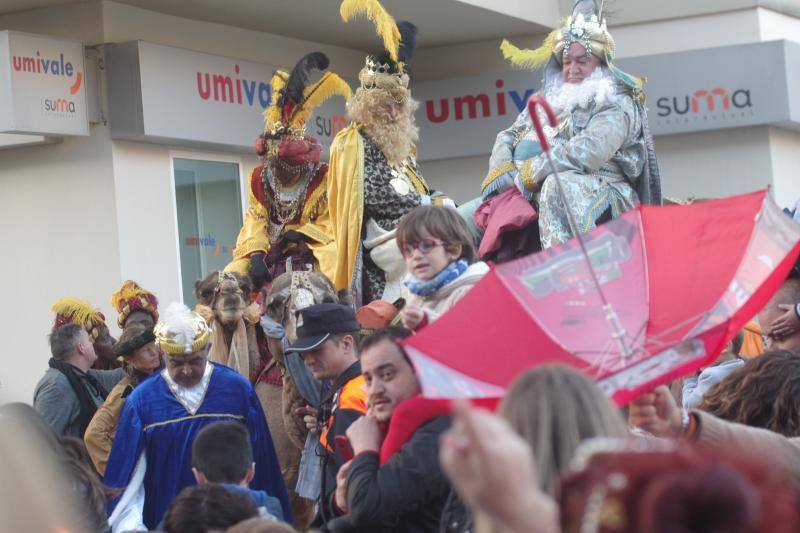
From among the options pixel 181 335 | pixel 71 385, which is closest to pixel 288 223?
pixel 71 385

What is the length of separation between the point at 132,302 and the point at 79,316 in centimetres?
50

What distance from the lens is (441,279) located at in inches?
212

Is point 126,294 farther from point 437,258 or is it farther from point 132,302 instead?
point 437,258

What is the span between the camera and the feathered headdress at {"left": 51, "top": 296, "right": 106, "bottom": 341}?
29.9 ft

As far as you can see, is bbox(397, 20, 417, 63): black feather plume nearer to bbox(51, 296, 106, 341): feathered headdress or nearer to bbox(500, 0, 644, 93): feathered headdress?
bbox(500, 0, 644, 93): feathered headdress

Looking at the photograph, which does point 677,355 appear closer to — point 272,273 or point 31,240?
point 272,273

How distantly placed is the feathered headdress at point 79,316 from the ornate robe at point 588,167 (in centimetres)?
260

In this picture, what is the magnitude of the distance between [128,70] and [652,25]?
6.36 meters

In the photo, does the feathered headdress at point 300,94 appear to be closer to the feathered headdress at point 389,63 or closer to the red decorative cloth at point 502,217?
the feathered headdress at point 389,63

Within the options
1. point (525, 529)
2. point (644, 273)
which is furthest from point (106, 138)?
point (525, 529)

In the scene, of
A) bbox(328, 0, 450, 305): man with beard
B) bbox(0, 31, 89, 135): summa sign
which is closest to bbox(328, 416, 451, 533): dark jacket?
bbox(328, 0, 450, 305): man with beard

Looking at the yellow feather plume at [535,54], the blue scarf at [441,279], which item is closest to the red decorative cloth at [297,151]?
the yellow feather plume at [535,54]

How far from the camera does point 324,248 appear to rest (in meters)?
8.45

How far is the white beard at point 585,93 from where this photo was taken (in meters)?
8.26
